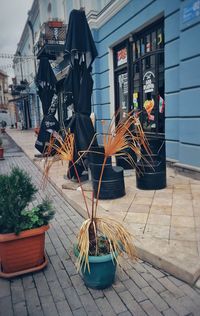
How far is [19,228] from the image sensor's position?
2617mm

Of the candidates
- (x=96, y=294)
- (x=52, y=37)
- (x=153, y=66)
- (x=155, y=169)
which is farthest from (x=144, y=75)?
(x=52, y=37)

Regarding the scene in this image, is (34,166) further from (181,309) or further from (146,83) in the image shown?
(181,309)

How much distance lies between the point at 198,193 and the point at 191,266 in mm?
2236

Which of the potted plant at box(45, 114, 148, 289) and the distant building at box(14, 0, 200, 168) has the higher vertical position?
the distant building at box(14, 0, 200, 168)

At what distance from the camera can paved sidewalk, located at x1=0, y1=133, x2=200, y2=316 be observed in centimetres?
221

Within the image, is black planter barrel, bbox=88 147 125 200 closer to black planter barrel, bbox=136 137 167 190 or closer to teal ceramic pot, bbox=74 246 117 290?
black planter barrel, bbox=136 137 167 190

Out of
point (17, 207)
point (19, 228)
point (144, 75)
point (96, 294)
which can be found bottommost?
point (96, 294)

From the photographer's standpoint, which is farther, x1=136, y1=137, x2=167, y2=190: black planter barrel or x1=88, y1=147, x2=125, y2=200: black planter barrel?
x1=136, y1=137, x2=167, y2=190: black planter barrel

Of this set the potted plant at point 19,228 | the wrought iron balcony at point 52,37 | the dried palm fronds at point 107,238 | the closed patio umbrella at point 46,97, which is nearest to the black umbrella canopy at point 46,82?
the closed patio umbrella at point 46,97

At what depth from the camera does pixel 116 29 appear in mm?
8156

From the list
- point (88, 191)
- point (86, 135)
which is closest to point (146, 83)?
point (86, 135)

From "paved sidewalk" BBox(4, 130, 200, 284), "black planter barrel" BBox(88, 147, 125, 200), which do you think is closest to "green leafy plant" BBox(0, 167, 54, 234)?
"paved sidewalk" BBox(4, 130, 200, 284)

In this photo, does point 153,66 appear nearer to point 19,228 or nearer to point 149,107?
point 149,107

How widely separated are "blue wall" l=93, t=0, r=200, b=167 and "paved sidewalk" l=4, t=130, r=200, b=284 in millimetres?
778
